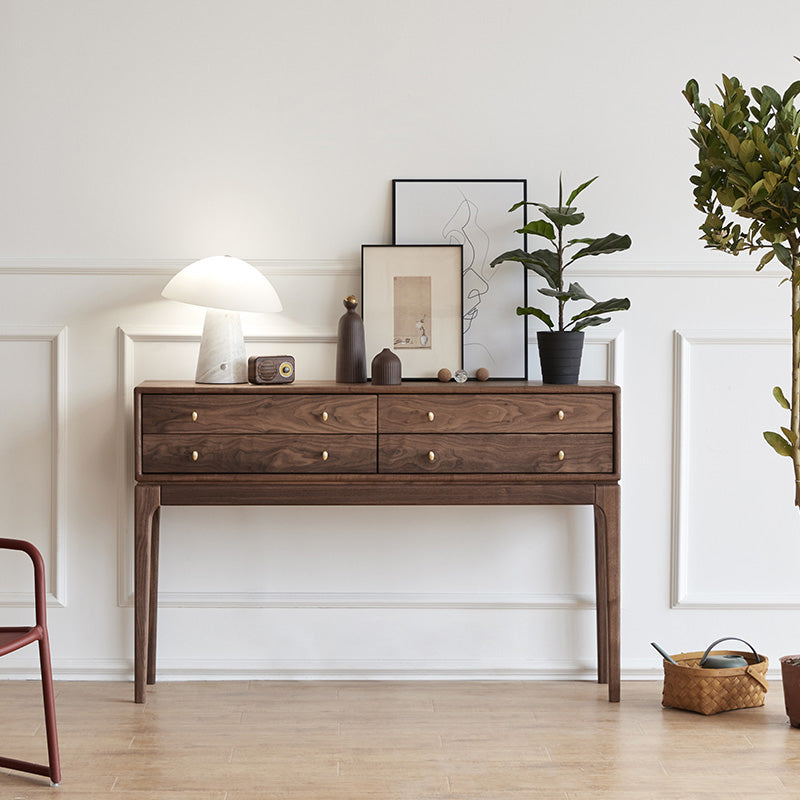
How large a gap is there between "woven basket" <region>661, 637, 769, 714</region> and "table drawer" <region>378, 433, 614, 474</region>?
2.29ft

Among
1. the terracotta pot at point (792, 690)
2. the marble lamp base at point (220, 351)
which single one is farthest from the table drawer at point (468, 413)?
the terracotta pot at point (792, 690)

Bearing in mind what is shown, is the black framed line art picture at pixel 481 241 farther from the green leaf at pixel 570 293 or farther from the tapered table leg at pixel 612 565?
the tapered table leg at pixel 612 565

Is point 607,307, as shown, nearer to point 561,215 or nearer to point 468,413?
point 561,215

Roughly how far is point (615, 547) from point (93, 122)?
6.79 feet

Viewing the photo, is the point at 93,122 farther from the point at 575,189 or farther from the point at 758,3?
the point at 758,3

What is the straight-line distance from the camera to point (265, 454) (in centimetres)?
278

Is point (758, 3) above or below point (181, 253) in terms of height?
above

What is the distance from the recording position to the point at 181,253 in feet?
10.2

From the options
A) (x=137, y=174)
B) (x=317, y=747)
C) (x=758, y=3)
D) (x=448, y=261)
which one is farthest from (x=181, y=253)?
(x=758, y=3)

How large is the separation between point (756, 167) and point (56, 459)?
2.23m

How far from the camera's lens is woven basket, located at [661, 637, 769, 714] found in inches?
111

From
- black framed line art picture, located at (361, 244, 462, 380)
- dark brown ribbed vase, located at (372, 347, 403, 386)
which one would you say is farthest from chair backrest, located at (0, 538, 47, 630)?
black framed line art picture, located at (361, 244, 462, 380)


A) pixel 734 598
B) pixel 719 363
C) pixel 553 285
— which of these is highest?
pixel 553 285

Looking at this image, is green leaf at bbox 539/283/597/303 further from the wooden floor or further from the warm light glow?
the wooden floor
